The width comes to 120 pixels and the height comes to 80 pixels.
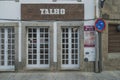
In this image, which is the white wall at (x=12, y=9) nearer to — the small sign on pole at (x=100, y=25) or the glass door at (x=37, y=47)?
the small sign on pole at (x=100, y=25)

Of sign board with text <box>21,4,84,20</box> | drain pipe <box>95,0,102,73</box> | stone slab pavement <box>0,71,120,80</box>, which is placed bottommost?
stone slab pavement <box>0,71,120,80</box>

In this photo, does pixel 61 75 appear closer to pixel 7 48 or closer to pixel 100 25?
pixel 100 25

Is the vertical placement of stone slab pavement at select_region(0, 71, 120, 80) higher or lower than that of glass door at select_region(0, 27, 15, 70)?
lower

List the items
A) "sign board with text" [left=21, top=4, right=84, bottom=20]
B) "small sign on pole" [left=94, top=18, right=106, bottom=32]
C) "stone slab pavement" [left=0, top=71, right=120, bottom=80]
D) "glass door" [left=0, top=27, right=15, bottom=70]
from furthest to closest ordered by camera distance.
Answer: "glass door" [left=0, top=27, right=15, bottom=70] → "sign board with text" [left=21, top=4, right=84, bottom=20] → "small sign on pole" [left=94, top=18, right=106, bottom=32] → "stone slab pavement" [left=0, top=71, right=120, bottom=80]

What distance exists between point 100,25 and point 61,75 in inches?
133

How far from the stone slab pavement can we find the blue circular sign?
2382 mm

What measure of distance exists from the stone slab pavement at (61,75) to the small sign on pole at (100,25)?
A: 7.80 feet

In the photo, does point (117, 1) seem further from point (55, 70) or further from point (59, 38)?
point (55, 70)

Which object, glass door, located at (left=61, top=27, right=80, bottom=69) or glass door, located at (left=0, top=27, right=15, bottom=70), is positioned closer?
glass door, located at (left=0, top=27, right=15, bottom=70)

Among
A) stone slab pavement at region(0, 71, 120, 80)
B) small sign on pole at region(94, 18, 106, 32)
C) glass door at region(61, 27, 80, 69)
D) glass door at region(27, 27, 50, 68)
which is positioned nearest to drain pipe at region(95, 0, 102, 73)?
stone slab pavement at region(0, 71, 120, 80)

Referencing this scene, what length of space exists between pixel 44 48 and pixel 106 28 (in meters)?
3.68

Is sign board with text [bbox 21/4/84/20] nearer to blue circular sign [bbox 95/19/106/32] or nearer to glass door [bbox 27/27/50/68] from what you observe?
glass door [bbox 27/27/50/68]

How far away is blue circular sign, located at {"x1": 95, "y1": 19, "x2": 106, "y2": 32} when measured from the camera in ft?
52.6

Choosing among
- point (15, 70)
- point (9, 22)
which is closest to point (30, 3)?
point (9, 22)
